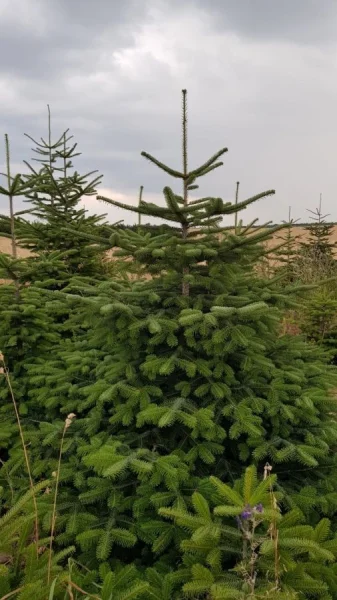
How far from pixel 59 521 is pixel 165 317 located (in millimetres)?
1545

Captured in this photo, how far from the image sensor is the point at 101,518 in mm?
3061

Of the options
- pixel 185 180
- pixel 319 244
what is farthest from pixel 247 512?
pixel 319 244

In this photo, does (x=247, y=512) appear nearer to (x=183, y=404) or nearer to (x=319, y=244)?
(x=183, y=404)

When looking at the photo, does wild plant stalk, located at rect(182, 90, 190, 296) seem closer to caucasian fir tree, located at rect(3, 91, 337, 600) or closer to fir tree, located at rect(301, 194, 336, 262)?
caucasian fir tree, located at rect(3, 91, 337, 600)

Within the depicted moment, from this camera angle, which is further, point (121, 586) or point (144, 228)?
point (144, 228)

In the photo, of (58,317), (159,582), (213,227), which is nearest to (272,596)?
(159,582)

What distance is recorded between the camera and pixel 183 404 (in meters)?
3.15

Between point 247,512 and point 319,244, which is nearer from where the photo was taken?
point 247,512

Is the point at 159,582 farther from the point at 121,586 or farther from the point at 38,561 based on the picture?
the point at 38,561

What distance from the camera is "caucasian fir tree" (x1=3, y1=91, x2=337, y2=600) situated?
2.92m

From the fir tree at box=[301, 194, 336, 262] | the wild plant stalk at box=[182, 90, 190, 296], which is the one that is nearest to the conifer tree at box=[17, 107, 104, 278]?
the wild plant stalk at box=[182, 90, 190, 296]

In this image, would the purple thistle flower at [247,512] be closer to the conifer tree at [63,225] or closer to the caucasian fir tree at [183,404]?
the caucasian fir tree at [183,404]

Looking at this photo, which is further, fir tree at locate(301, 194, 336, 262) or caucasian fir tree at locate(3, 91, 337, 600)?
fir tree at locate(301, 194, 336, 262)

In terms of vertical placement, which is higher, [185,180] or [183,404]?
[185,180]
